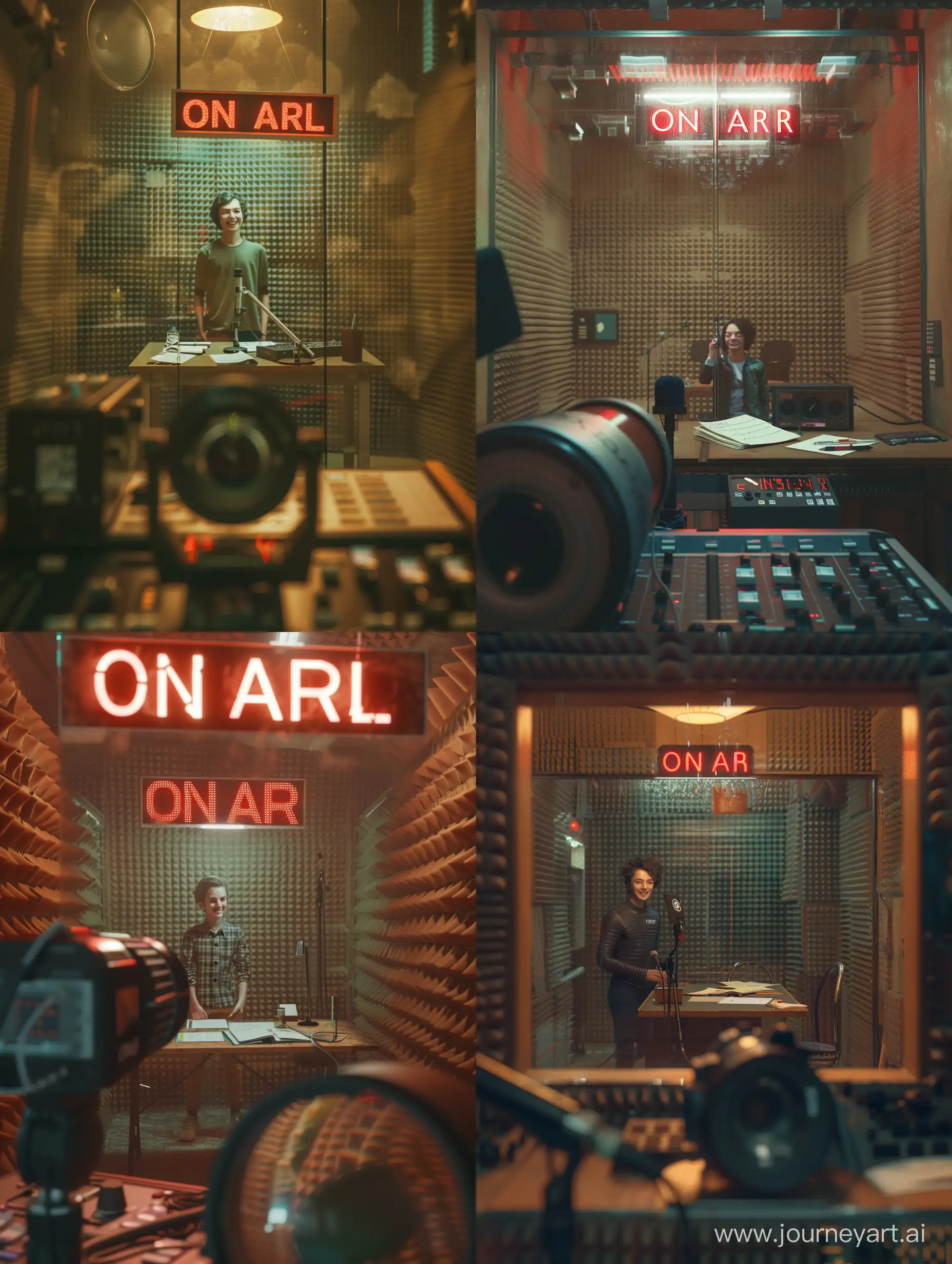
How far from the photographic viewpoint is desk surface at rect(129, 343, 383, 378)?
4242 millimetres

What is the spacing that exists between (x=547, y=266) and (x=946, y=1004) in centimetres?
219

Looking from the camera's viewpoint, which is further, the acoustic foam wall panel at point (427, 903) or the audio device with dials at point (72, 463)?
the audio device with dials at point (72, 463)

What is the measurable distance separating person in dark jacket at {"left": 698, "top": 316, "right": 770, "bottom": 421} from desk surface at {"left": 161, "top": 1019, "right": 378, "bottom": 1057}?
1.88 meters

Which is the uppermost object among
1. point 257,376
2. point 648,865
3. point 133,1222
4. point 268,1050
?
point 257,376

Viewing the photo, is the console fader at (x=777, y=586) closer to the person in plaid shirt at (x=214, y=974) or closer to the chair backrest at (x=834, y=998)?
the chair backrest at (x=834, y=998)

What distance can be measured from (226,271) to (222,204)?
184mm

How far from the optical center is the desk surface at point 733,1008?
377 cm

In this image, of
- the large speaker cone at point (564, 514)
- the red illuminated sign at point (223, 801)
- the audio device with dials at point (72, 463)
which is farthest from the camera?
the audio device with dials at point (72, 463)

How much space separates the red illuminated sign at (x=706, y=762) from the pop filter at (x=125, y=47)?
2426mm

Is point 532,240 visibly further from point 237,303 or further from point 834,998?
point 834,998

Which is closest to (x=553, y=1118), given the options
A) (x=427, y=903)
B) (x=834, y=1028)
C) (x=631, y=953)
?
(x=631, y=953)

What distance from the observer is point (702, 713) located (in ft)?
12.7

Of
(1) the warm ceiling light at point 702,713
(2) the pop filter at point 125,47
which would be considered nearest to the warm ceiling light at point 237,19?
(2) the pop filter at point 125,47

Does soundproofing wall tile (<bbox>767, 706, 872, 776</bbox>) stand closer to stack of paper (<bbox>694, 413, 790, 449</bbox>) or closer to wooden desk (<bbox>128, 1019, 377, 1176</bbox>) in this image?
stack of paper (<bbox>694, 413, 790, 449</bbox>)
